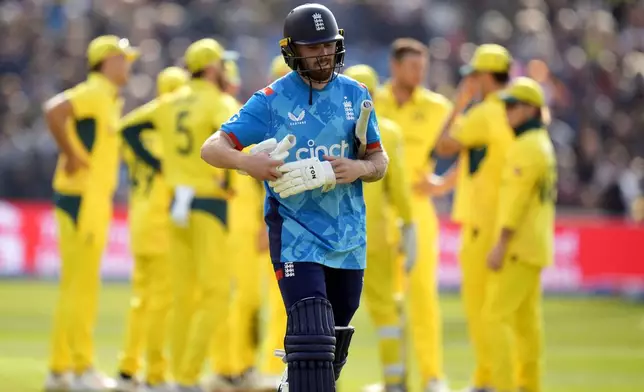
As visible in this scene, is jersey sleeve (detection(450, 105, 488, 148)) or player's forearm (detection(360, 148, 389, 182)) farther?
jersey sleeve (detection(450, 105, 488, 148))

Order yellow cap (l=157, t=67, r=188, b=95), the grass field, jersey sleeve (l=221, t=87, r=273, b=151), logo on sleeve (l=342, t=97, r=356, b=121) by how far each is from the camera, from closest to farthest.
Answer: jersey sleeve (l=221, t=87, r=273, b=151) < logo on sleeve (l=342, t=97, r=356, b=121) < yellow cap (l=157, t=67, r=188, b=95) < the grass field

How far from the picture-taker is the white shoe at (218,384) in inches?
497

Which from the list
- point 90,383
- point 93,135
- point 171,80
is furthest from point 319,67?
point 90,383

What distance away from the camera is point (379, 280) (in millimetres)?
11188

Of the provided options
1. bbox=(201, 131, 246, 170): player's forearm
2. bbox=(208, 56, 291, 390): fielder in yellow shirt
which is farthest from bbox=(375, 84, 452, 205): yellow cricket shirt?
bbox=(201, 131, 246, 170): player's forearm

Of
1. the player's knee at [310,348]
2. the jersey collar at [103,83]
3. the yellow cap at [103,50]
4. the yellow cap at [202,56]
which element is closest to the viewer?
the player's knee at [310,348]

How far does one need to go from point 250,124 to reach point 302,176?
496 millimetres

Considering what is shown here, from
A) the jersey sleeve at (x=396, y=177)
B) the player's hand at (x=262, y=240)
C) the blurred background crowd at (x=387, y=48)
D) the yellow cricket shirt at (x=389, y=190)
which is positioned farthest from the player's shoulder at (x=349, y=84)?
the blurred background crowd at (x=387, y=48)

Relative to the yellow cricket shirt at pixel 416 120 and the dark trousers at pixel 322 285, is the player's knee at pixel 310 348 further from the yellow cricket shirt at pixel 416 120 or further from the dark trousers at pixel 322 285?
the yellow cricket shirt at pixel 416 120

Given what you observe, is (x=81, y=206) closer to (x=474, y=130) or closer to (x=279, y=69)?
(x=279, y=69)

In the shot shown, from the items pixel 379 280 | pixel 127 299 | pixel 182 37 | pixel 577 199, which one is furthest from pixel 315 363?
pixel 182 37

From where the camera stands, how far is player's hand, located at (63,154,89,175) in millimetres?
12352

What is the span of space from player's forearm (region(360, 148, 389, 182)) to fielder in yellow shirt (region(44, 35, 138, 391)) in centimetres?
510

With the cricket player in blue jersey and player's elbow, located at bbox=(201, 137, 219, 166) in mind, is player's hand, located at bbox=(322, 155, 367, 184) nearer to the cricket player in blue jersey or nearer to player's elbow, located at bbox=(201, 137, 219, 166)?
the cricket player in blue jersey
